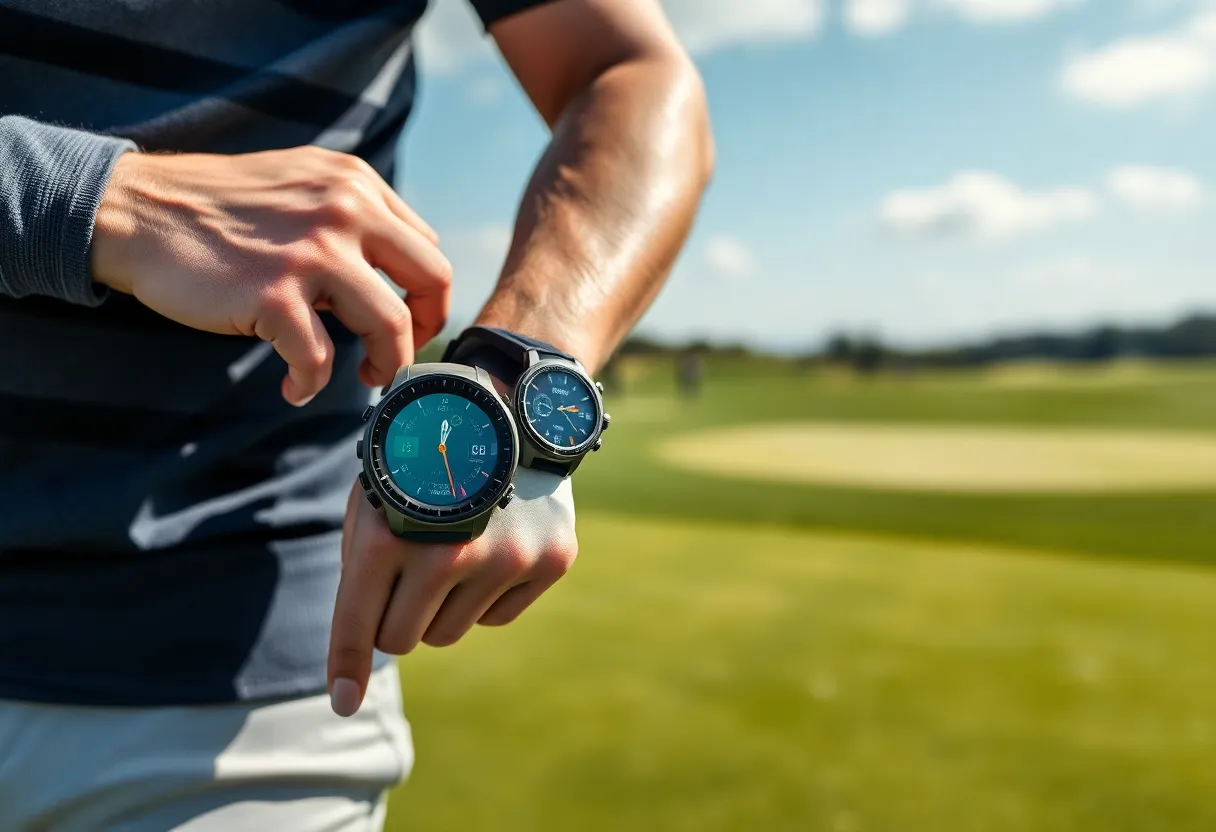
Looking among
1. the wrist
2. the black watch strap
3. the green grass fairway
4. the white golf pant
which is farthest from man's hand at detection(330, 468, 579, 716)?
the green grass fairway

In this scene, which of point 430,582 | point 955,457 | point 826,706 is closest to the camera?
point 430,582

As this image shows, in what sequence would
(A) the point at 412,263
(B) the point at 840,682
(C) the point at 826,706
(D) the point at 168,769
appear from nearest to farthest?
(A) the point at 412,263 → (D) the point at 168,769 → (C) the point at 826,706 → (B) the point at 840,682

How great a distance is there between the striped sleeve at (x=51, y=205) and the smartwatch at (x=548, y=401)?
0.41 metres

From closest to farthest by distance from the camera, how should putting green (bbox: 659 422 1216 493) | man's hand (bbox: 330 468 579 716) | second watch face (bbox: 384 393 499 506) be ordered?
1. man's hand (bbox: 330 468 579 716)
2. second watch face (bbox: 384 393 499 506)
3. putting green (bbox: 659 422 1216 493)

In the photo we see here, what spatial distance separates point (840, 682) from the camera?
4266mm

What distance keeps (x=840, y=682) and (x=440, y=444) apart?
11.7 ft

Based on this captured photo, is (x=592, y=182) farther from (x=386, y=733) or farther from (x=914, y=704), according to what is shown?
(x=914, y=704)

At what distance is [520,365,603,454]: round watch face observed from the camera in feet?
3.48

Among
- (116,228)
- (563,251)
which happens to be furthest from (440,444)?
(116,228)

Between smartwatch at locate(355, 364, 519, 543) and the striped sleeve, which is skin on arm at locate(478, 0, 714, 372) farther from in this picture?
the striped sleeve

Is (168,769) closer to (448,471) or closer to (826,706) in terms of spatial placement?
(448,471)

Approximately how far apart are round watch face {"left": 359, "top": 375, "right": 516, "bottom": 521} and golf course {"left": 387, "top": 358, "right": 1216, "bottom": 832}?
1.48 metres

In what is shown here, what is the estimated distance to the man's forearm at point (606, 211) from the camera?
1174 mm

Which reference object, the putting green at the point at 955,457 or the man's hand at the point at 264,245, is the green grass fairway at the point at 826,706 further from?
the putting green at the point at 955,457
